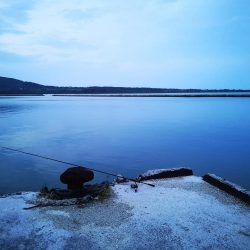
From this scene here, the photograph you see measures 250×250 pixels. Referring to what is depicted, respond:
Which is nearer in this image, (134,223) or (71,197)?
(134,223)

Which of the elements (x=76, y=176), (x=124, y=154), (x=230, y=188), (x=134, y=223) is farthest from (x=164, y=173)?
(x=124, y=154)

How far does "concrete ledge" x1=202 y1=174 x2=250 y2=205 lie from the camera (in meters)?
6.55

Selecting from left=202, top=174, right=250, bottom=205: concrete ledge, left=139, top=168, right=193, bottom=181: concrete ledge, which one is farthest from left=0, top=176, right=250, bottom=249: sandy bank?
left=139, top=168, right=193, bottom=181: concrete ledge

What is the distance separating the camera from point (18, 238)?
488cm

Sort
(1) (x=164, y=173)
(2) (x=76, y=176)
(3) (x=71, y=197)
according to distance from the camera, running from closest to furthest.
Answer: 1. (3) (x=71, y=197)
2. (2) (x=76, y=176)
3. (1) (x=164, y=173)

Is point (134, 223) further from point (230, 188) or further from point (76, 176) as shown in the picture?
point (230, 188)

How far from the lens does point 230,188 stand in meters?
7.08

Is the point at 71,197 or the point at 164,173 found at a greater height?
the point at 164,173

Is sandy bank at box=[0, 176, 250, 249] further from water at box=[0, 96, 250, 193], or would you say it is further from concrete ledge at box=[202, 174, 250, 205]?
water at box=[0, 96, 250, 193]

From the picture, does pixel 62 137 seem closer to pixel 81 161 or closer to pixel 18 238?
pixel 81 161

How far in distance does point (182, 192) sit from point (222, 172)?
7.03 metres

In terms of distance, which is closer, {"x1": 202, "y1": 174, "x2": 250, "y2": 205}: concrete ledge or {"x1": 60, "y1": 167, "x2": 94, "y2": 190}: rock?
{"x1": 202, "y1": 174, "x2": 250, "y2": 205}: concrete ledge

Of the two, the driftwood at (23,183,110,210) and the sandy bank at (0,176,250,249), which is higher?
the sandy bank at (0,176,250,249)

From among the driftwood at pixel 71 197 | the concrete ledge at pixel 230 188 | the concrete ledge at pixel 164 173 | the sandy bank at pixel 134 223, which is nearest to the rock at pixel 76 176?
the driftwood at pixel 71 197
